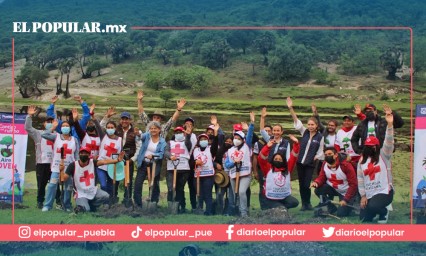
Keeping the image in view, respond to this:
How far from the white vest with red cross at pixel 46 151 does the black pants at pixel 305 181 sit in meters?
2.26

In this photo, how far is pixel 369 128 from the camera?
8414 millimetres

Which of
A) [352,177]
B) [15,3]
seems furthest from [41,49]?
[352,177]

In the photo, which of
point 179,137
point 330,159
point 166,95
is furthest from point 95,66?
point 330,159

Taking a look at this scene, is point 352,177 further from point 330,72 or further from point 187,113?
point 187,113

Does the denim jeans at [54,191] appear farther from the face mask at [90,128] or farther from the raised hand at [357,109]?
the raised hand at [357,109]

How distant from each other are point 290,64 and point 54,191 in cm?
242

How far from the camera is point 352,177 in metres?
8.41

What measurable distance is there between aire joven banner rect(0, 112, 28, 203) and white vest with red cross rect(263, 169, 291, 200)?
223cm

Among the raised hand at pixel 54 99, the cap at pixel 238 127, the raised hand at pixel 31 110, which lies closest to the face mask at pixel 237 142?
the cap at pixel 238 127

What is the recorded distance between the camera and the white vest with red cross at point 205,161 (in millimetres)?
8609

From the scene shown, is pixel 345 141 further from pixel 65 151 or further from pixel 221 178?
pixel 65 151

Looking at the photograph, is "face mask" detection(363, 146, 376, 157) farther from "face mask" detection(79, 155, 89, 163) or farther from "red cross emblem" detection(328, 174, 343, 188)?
"face mask" detection(79, 155, 89, 163)

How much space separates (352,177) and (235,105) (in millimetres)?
1231

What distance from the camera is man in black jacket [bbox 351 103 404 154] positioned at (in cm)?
834
